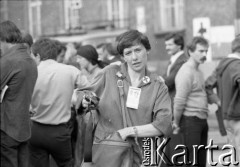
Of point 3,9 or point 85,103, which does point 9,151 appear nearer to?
point 85,103

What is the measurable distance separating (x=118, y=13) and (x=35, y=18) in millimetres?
3946

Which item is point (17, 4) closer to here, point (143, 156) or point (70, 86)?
point (70, 86)

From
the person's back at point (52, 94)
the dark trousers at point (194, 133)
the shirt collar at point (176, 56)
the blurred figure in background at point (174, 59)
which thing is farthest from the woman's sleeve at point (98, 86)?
the shirt collar at point (176, 56)

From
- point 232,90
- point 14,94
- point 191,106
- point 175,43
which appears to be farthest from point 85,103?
point 175,43

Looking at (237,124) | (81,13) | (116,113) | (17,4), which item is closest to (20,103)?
(116,113)

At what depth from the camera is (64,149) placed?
330 inches

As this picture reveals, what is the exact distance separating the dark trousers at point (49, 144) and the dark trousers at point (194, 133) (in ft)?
5.91

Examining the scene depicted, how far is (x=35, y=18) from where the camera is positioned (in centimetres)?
3222

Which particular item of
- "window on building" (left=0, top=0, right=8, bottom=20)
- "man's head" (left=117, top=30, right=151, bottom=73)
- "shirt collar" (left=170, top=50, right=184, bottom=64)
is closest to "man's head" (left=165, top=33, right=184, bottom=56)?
"shirt collar" (left=170, top=50, right=184, bottom=64)

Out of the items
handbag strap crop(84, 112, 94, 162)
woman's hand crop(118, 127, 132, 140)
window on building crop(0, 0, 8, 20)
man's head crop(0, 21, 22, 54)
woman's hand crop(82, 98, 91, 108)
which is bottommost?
handbag strap crop(84, 112, 94, 162)

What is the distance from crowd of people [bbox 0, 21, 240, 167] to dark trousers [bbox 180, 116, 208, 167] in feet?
0.04

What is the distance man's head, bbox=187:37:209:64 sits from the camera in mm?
9773

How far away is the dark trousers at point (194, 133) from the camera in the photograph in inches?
376

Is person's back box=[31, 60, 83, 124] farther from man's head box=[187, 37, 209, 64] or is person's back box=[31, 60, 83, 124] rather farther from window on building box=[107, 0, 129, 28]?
window on building box=[107, 0, 129, 28]
